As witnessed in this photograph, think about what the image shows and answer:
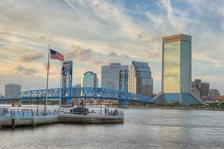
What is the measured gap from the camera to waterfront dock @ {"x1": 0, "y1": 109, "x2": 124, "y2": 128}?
72062 mm

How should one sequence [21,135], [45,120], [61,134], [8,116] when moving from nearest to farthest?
[21,135]
[61,134]
[8,116]
[45,120]

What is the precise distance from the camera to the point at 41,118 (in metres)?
82.1

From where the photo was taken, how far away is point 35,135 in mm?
64188

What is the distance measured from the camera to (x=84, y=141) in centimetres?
5884

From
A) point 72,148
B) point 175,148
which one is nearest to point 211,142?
point 175,148

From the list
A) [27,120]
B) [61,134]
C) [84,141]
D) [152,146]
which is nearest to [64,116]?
[27,120]

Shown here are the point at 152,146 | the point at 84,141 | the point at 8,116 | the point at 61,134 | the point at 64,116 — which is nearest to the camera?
the point at 152,146

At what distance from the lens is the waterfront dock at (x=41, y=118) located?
72062 millimetres

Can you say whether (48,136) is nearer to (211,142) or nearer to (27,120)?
(27,120)

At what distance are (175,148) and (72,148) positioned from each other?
1395 cm

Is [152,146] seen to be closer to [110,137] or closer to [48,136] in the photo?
[110,137]

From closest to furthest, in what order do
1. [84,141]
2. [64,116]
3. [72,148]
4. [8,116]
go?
[72,148] < [84,141] < [8,116] < [64,116]

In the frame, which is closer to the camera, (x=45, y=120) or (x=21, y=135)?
(x=21, y=135)

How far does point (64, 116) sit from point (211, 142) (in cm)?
3847
